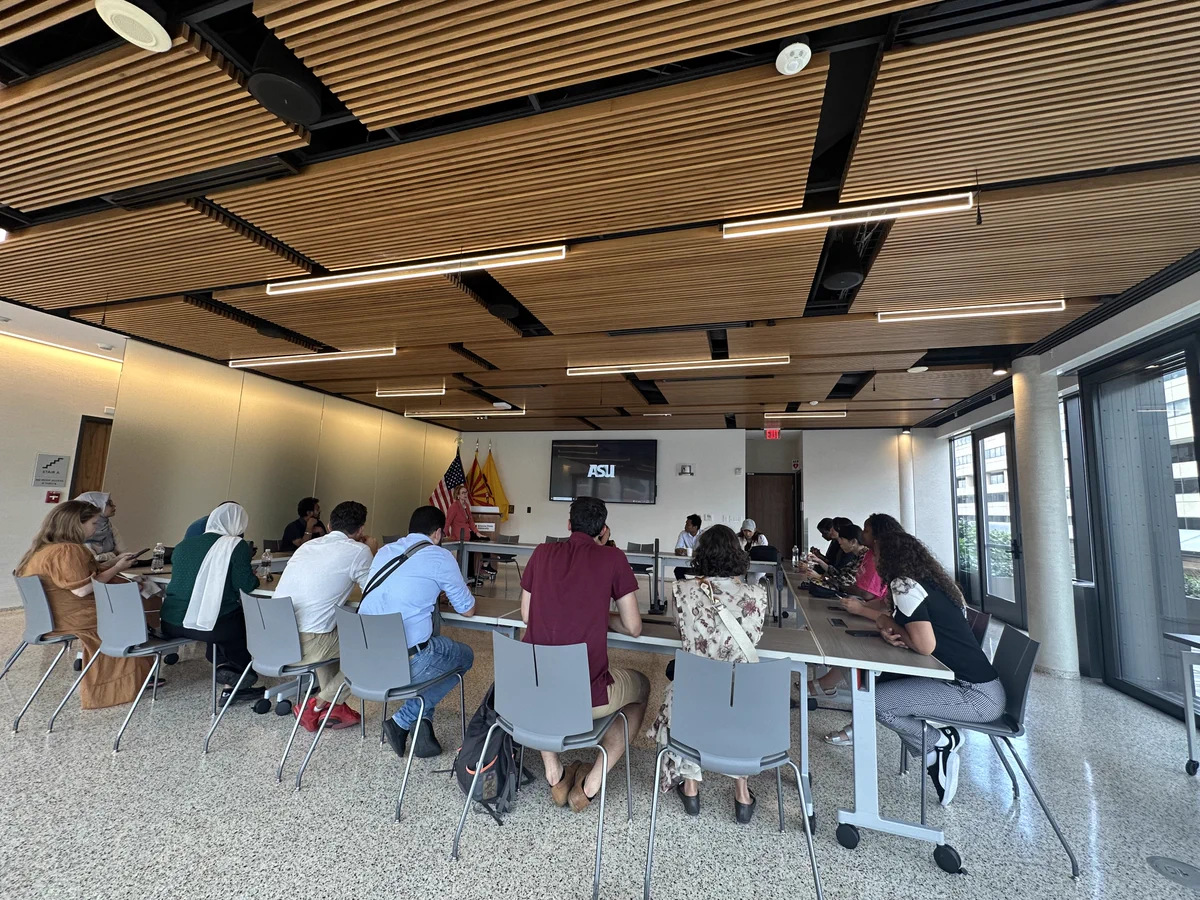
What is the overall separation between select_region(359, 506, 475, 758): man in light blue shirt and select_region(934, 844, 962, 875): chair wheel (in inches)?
91.2

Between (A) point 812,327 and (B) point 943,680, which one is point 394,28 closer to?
(B) point 943,680

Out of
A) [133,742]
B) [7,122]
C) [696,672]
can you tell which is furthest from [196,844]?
[7,122]

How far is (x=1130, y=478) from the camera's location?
427cm

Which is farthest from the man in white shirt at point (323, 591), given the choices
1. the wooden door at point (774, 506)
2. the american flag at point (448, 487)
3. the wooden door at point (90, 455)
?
the wooden door at point (774, 506)

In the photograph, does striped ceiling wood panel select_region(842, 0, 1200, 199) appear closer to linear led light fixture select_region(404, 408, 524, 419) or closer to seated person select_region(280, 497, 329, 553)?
seated person select_region(280, 497, 329, 553)

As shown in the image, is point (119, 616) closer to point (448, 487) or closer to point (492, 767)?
point (492, 767)

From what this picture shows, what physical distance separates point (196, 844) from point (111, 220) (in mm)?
3659

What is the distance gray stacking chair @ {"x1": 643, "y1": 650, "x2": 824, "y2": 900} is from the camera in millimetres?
1879

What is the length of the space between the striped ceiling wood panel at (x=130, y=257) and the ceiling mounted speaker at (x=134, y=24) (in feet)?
4.55

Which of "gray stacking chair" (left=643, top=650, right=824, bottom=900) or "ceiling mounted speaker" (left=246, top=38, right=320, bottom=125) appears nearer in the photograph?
"gray stacking chair" (left=643, top=650, right=824, bottom=900)

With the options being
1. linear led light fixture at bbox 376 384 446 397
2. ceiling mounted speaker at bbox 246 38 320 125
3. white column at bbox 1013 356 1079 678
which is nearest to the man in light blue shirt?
ceiling mounted speaker at bbox 246 38 320 125

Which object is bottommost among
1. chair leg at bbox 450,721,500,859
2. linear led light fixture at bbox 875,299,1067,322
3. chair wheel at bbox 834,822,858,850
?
chair wheel at bbox 834,822,858,850

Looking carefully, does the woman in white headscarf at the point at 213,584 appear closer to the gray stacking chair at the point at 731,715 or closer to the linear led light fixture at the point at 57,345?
the gray stacking chair at the point at 731,715

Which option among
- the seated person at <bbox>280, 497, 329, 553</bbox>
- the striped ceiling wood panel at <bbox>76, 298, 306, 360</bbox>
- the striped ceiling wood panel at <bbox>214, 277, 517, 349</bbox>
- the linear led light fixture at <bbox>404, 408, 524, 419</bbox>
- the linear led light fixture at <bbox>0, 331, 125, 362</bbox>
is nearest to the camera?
the striped ceiling wood panel at <bbox>214, 277, 517, 349</bbox>
